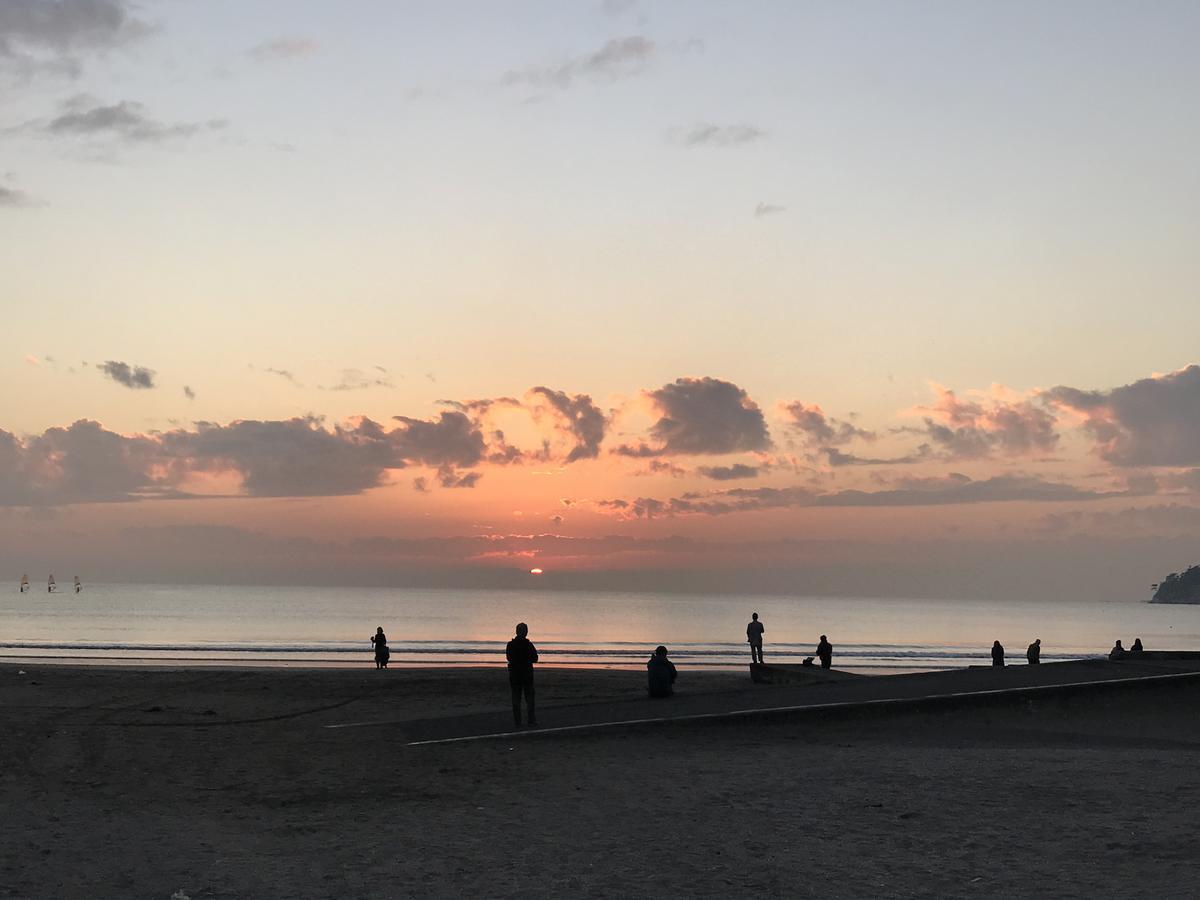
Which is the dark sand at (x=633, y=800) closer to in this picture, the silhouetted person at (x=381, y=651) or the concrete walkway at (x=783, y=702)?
the concrete walkway at (x=783, y=702)

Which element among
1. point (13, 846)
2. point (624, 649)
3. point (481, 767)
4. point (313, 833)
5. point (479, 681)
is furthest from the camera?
point (624, 649)

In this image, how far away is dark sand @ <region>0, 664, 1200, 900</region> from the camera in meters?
8.96

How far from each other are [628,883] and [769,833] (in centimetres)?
221

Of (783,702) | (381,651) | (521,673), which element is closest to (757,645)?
(783,702)

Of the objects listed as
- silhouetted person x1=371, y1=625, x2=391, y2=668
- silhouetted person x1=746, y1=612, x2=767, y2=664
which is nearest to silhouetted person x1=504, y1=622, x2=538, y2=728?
silhouetted person x1=746, y1=612, x2=767, y2=664

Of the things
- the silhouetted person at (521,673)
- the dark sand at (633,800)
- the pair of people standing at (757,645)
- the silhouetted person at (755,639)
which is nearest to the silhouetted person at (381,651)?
the pair of people standing at (757,645)

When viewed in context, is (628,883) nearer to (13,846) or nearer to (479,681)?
(13,846)

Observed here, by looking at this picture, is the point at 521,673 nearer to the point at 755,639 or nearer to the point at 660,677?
the point at 660,677

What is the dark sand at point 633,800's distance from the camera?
353 inches

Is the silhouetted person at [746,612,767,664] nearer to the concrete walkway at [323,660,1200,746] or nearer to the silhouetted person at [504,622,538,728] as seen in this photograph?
the concrete walkway at [323,660,1200,746]

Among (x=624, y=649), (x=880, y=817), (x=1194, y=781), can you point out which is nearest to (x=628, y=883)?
(x=880, y=817)

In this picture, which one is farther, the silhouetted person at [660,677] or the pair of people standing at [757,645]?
the pair of people standing at [757,645]

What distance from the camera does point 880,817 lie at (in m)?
11.2

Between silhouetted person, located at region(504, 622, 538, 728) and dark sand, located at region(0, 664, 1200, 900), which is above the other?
silhouetted person, located at region(504, 622, 538, 728)
